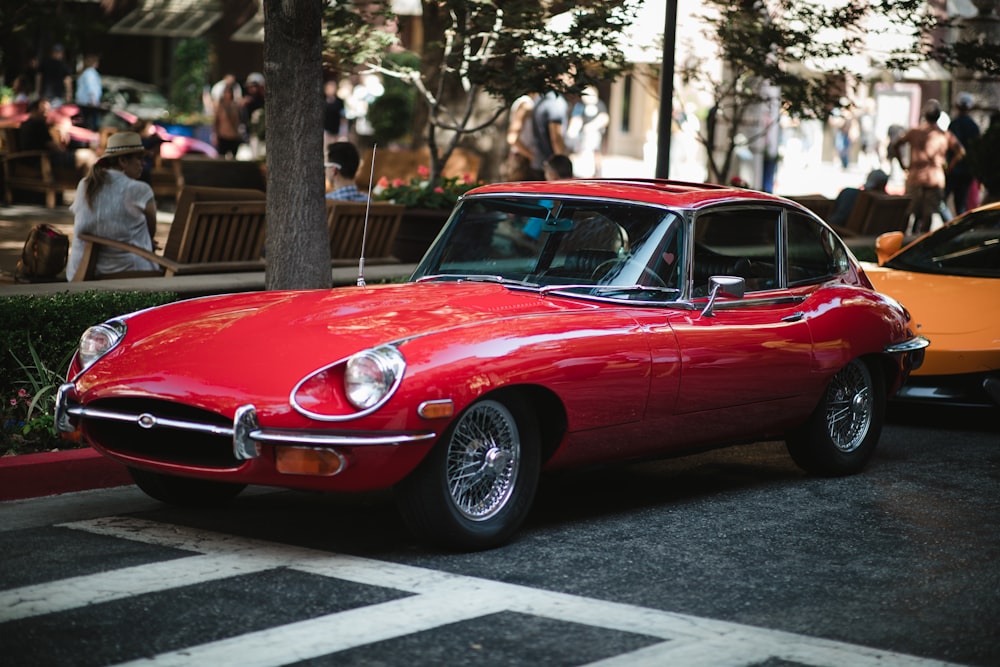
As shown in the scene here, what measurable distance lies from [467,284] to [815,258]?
215cm

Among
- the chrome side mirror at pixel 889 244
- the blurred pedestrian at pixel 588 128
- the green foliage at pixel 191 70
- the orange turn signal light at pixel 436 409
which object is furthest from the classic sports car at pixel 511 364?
the green foliage at pixel 191 70

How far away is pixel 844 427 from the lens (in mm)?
7984

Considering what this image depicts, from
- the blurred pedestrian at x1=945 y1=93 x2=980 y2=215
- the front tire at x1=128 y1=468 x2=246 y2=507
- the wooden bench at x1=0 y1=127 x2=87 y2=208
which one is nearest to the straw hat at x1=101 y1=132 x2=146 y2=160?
the front tire at x1=128 y1=468 x2=246 y2=507

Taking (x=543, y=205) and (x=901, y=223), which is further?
(x=901, y=223)

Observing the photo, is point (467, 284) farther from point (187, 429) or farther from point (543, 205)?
point (187, 429)

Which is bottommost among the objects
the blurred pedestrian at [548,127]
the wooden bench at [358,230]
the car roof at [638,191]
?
the wooden bench at [358,230]

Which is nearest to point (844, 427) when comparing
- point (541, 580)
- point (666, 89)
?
point (541, 580)

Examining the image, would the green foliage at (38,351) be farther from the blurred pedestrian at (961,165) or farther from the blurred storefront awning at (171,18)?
the blurred storefront awning at (171,18)

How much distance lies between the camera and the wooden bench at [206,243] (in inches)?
411

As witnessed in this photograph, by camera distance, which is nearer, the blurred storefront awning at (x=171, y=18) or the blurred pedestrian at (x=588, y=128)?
the blurred pedestrian at (x=588, y=128)

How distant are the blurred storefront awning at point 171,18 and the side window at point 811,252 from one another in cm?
4018

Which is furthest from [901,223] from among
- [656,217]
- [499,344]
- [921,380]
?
[499,344]

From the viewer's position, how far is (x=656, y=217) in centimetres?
708

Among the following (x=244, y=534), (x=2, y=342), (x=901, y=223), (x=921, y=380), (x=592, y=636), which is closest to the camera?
(x=592, y=636)
